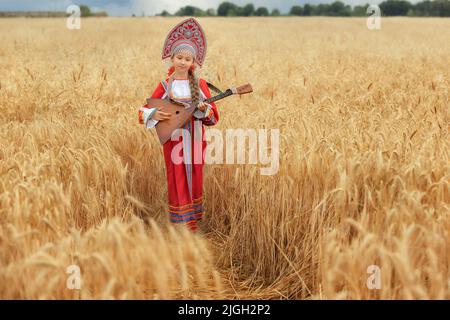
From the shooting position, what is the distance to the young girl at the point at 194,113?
2.72 meters

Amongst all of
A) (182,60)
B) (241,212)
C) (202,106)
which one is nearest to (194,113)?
(202,106)

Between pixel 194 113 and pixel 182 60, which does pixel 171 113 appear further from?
pixel 182 60

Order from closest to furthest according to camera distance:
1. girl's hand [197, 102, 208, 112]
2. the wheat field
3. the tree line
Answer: the wheat field → girl's hand [197, 102, 208, 112] → the tree line

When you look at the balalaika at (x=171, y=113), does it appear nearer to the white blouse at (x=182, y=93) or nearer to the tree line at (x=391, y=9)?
the white blouse at (x=182, y=93)

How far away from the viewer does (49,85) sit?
217 inches

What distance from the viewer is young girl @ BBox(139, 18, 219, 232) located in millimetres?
2721

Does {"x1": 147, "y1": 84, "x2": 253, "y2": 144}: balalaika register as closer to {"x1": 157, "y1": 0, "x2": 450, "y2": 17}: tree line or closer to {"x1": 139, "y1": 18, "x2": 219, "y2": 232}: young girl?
{"x1": 139, "y1": 18, "x2": 219, "y2": 232}: young girl

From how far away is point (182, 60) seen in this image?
2721mm

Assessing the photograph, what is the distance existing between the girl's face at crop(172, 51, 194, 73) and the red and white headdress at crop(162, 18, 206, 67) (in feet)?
0.09

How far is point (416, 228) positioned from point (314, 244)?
0.57 m

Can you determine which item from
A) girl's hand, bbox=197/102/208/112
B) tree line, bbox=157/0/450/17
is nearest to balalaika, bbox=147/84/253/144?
girl's hand, bbox=197/102/208/112

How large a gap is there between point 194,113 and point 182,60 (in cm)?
32

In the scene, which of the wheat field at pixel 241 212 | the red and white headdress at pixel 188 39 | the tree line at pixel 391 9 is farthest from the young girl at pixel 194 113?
the tree line at pixel 391 9
